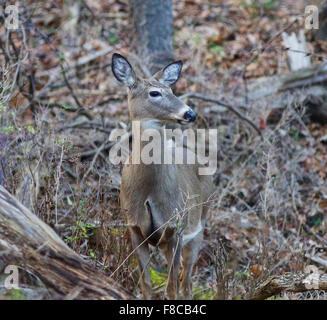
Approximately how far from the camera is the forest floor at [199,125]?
5.65 metres

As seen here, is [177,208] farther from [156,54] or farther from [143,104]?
[156,54]

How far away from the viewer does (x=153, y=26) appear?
9.53 metres

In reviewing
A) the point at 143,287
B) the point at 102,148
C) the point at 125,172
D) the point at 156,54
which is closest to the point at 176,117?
the point at 125,172

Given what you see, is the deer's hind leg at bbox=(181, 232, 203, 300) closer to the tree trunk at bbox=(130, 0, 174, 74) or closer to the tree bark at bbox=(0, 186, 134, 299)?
the tree bark at bbox=(0, 186, 134, 299)

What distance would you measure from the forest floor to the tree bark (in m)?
0.21

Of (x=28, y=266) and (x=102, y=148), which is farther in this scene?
(x=102, y=148)

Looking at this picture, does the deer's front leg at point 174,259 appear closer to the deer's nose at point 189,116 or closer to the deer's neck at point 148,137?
the deer's neck at point 148,137

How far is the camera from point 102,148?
820 cm

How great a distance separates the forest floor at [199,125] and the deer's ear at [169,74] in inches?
43.4

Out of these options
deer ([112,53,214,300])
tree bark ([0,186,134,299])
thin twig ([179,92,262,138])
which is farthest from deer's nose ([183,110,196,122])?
thin twig ([179,92,262,138])

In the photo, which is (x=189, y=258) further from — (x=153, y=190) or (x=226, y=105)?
(x=226, y=105)

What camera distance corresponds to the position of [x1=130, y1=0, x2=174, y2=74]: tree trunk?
9453 millimetres
